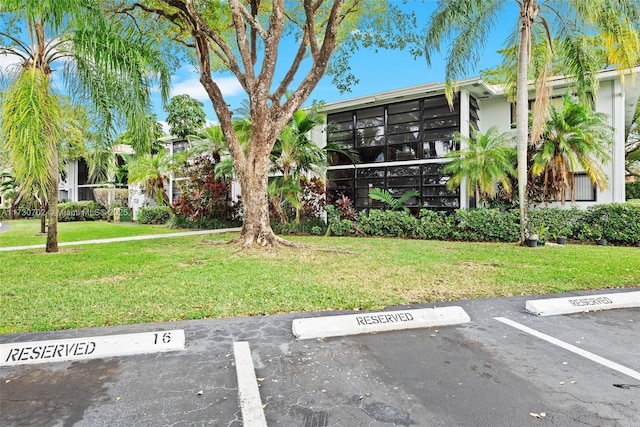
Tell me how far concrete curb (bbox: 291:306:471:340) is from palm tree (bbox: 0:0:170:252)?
714 cm

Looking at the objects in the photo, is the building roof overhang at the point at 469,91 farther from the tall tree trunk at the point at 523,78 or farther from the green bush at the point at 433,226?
the green bush at the point at 433,226

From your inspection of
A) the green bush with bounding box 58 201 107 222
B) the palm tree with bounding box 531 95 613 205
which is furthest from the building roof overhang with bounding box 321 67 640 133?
the green bush with bounding box 58 201 107 222

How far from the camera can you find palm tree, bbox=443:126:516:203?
40.7ft

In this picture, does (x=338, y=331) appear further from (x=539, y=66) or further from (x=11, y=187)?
(x=11, y=187)

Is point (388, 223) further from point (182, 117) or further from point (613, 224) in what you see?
point (182, 117)

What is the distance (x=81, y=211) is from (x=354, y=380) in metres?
31.4

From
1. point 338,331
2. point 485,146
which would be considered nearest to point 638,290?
point 338,331

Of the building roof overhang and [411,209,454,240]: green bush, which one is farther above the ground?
the building roof overhang

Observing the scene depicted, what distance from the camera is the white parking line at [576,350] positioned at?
3.33m

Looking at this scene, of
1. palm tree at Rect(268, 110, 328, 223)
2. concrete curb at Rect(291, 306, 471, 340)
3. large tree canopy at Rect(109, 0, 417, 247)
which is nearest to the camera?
concrete curb at Rect(291, 306, 471, 340)

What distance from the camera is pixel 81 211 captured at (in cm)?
2872

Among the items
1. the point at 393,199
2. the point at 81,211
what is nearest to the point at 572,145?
the point at 393,199

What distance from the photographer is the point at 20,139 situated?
25.3ft

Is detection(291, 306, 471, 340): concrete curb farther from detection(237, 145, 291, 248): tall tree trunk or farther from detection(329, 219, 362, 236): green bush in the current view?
detection(329, 219, 362, 236): green bush
